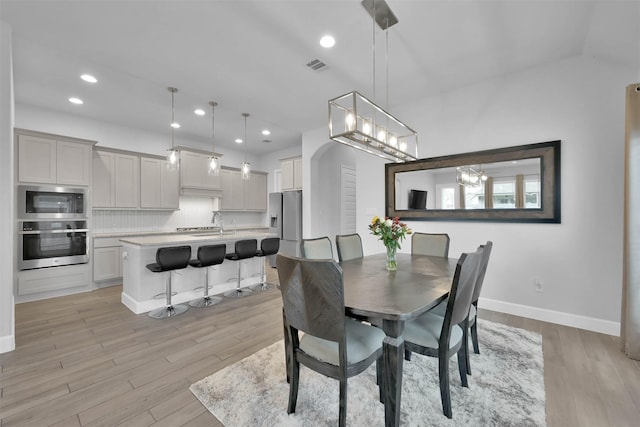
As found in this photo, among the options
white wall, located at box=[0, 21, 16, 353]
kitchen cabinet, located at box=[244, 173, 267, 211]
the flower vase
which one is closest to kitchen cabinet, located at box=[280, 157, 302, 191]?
kitchen cabinet, located at box=[244, 173, 267, 211]

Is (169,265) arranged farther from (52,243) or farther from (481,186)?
(481,186)

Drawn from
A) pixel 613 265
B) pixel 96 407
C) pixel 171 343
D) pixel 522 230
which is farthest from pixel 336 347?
pixel 613 265

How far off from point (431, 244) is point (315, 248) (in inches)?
57.2

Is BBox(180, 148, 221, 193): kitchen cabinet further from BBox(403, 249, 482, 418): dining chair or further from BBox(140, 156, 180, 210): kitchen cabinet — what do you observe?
BBox(403, 249, 482, 418): dining chair

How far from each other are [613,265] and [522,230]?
0.80 meters

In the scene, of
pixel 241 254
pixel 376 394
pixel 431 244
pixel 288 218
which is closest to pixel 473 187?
pixel 431 244

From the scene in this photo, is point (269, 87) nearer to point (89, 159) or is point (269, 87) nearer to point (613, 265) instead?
point (89, 159)

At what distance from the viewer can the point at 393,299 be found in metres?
1.48

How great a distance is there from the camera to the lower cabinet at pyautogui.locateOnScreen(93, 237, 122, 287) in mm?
4254

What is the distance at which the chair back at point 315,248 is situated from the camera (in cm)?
240

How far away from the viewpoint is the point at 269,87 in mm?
3480

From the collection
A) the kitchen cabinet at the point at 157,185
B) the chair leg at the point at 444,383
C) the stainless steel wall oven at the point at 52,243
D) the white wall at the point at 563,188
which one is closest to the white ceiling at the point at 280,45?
the white wall at the point at 563,188

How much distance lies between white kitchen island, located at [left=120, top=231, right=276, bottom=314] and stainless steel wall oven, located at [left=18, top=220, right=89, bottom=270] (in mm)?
1031

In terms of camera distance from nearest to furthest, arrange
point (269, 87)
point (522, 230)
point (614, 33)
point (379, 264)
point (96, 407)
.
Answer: point (96, 407), point (614, 33), point (379, 264), point (522, 230), point (269, 87)
